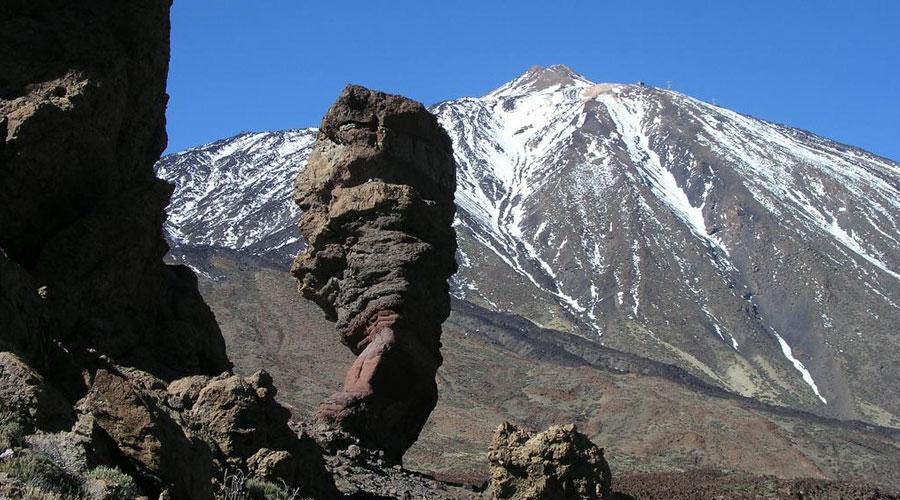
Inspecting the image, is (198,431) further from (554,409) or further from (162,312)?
(554,409)

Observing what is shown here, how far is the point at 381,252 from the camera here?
67.4ft

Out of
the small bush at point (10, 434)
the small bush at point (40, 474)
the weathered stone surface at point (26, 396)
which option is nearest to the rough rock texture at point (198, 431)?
the weathered stone surface at point (26, 396)

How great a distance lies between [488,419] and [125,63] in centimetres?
3796

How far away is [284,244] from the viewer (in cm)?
12825

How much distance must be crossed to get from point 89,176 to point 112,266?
1094mm

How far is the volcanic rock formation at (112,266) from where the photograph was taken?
10.3 meters

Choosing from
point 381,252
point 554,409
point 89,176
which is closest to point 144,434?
point 89,176

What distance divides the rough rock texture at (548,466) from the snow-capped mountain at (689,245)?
91.8 metres

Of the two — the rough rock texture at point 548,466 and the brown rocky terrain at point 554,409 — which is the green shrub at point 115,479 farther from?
the brown rocky terrain at point 554,409

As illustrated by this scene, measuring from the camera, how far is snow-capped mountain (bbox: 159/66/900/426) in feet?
401

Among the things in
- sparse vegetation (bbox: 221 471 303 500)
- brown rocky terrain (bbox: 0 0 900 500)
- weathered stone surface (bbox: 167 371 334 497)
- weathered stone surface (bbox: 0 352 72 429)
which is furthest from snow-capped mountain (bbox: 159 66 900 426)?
weathered stone surface (bbox: 0 352 72 429)

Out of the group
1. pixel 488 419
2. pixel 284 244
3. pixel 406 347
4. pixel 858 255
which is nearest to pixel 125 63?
pixel 406 347

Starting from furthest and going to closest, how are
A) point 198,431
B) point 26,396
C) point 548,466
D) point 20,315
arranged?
point 548,466 → point 198,431 → point 20,315 → point 26,396

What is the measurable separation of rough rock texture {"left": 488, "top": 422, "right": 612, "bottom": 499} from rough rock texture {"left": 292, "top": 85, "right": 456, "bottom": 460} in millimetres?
3306
